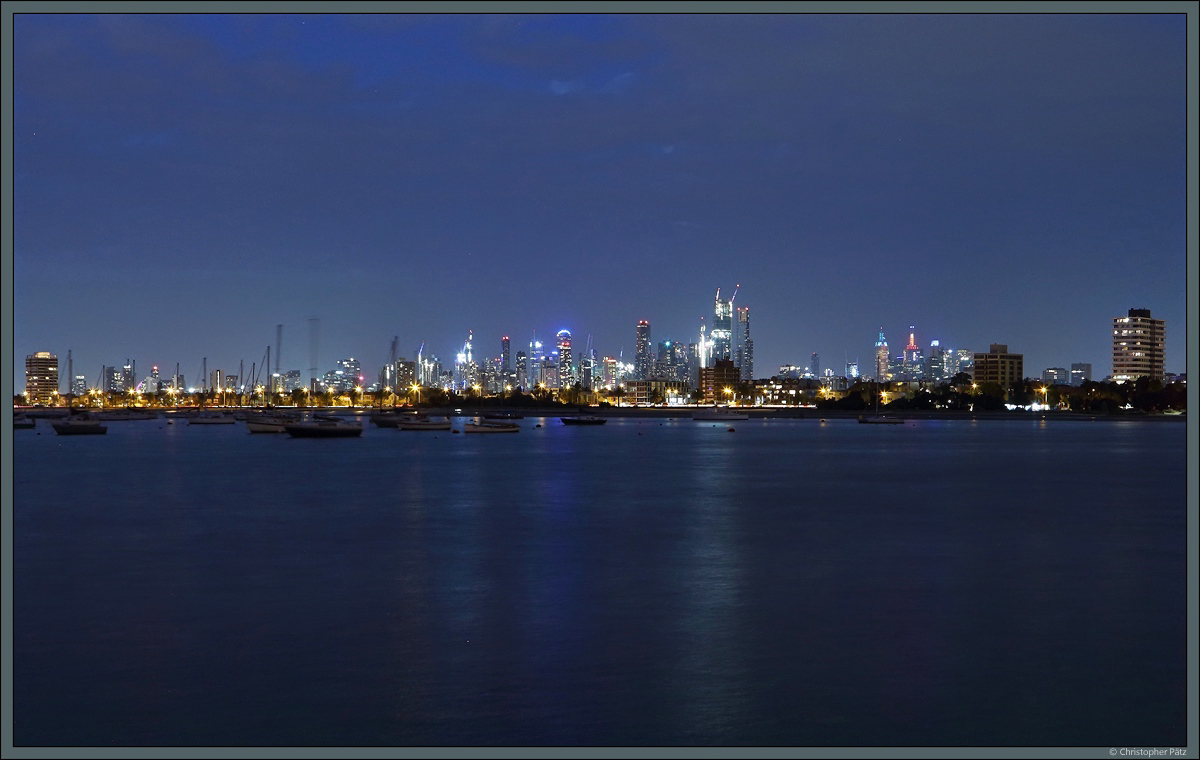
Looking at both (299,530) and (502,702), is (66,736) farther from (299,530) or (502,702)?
(299,530)

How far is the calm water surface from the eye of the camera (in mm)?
10242

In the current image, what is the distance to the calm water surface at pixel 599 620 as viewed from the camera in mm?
10242

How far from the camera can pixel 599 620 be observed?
48.1 feet

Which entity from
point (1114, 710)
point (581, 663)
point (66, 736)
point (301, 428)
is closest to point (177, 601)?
point (66, 736)

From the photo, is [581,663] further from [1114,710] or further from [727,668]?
[1114,710]

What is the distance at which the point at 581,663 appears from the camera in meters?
12.2

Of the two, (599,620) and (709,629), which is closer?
(709,629)

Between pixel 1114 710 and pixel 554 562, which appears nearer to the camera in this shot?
pixel 1114 710

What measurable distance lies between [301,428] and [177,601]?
7120 centimetres

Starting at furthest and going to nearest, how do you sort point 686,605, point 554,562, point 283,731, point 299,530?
point 299,530 → point 554,562 → point 686,605 → point 283,731

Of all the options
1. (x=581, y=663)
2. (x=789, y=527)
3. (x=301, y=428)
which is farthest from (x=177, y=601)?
(x=301, y=428)

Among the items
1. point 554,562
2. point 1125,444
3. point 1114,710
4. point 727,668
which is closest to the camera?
point 1114,710

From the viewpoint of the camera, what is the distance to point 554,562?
20297 mm

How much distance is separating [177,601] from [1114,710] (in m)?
12.9
